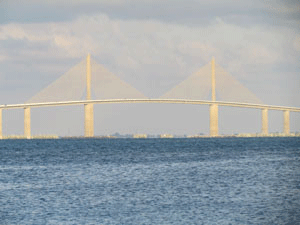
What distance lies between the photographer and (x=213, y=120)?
4419 inches

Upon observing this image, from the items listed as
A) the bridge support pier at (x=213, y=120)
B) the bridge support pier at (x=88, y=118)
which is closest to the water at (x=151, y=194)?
the bridge support pier at (x=88, y=118)

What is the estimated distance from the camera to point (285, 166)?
150 feet

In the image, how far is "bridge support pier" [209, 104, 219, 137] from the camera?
358 feet

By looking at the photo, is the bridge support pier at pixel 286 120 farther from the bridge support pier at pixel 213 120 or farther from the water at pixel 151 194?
the water at pixel 151 194

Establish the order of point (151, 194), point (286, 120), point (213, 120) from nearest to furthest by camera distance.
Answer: point (151, 194) < point (213, 120) < point (286, 120)

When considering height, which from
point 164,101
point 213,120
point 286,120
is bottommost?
point 286,120

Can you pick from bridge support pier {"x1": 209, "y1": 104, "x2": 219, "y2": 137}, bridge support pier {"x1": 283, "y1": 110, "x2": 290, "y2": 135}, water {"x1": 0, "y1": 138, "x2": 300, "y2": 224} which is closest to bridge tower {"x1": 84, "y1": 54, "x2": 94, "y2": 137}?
bridge support pier {"x1": 209, "y1": 104, "x2": 219, "y2": 137}

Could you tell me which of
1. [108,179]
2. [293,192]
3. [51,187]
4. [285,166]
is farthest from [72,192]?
[285,166]

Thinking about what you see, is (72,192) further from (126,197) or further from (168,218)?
(168,218)

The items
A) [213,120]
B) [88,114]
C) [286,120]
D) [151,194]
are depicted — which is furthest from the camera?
[286,120]

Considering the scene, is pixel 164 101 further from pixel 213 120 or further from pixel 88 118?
pixel 213 120

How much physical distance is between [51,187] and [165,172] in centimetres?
973

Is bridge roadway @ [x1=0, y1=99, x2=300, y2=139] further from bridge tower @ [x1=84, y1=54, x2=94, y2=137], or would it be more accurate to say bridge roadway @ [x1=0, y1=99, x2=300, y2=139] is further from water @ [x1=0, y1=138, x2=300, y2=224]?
water @ [x1=0, y1=138, x2=300, y2=224]

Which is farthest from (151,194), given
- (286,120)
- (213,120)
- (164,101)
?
(286,120)
